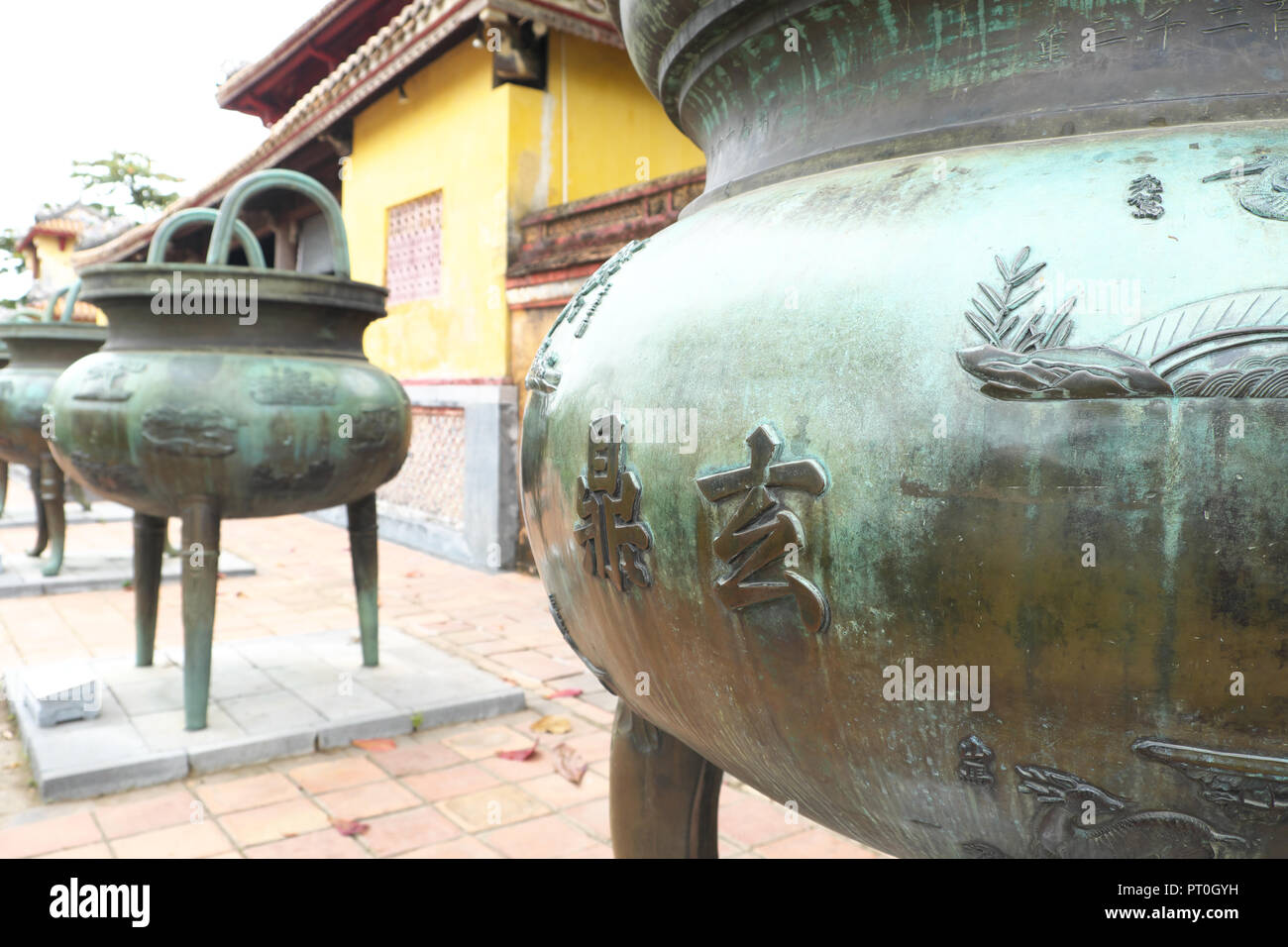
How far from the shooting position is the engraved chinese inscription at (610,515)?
3.08 ft

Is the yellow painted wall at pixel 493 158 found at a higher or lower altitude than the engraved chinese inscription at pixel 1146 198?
higher

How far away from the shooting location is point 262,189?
10.4 ft

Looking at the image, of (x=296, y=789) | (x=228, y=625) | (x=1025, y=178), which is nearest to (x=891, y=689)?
(x=1025, y=178)

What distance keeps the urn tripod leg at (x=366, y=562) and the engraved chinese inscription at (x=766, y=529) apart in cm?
280

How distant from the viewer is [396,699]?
3.25m

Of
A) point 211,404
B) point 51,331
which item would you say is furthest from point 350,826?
point 51,331

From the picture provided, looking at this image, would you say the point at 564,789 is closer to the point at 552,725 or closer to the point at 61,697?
the point at 552,725

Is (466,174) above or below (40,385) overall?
above

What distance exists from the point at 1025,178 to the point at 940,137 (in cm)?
13

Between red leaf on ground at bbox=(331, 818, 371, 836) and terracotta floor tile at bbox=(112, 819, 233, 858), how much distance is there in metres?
0.25

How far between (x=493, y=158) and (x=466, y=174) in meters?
0.40

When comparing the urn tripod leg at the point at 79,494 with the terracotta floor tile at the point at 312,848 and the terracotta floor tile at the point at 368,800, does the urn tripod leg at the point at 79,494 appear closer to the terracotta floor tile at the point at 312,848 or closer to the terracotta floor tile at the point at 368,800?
the terracotta floor tile at the point at 368,800

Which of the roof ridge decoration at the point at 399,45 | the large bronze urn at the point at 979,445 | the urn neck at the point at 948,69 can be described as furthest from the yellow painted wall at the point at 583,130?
the large bronze urn at the point at 979,445

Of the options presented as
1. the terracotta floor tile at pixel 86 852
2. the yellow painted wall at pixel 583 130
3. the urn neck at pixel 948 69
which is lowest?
the terracotta floor tile at pixel 86 852
